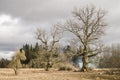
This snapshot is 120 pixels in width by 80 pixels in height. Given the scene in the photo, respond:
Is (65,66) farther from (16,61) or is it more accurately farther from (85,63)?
(16,61)

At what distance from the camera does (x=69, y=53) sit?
50000mm

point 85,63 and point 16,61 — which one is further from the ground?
point 16,61

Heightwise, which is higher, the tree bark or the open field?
the tree bark

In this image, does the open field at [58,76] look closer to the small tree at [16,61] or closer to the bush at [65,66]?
the small tree at [16,61]

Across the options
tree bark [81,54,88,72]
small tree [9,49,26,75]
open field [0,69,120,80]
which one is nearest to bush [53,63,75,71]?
tree bark [81,54,88,72]

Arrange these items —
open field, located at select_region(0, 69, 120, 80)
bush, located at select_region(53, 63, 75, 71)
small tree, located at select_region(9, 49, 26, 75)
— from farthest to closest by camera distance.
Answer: bush, located at select_region(53, 63, 75, 71) → small tree, located at select_region(9, 49, 26, 75) → open field, located at select_region(0, 69, 120, 80)

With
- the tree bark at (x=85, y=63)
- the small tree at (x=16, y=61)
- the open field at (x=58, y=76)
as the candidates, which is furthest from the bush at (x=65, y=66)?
the small tree at (x=16, y=61)

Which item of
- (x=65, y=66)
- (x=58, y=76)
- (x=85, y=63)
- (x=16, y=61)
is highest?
(x=16, y=61)

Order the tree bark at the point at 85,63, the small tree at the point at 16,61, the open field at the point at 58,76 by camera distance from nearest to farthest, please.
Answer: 1. the open field at the point at 58,76
2. the small tree at the point at 16,61
3. the tree bark at the point at 85,63

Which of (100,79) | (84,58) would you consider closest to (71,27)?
(84,58)

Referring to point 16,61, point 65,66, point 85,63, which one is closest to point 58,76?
point 16,61

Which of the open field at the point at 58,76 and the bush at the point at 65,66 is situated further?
the bush at the point at 65,66

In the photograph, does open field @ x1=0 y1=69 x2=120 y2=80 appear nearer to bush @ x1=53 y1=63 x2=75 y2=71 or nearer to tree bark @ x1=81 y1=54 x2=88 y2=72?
tree bark @ x1=81 y1=54 x2=88 y2=72

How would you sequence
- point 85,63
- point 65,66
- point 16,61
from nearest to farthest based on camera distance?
1. point 16,61
2. point 85,63
3. point 65,66
